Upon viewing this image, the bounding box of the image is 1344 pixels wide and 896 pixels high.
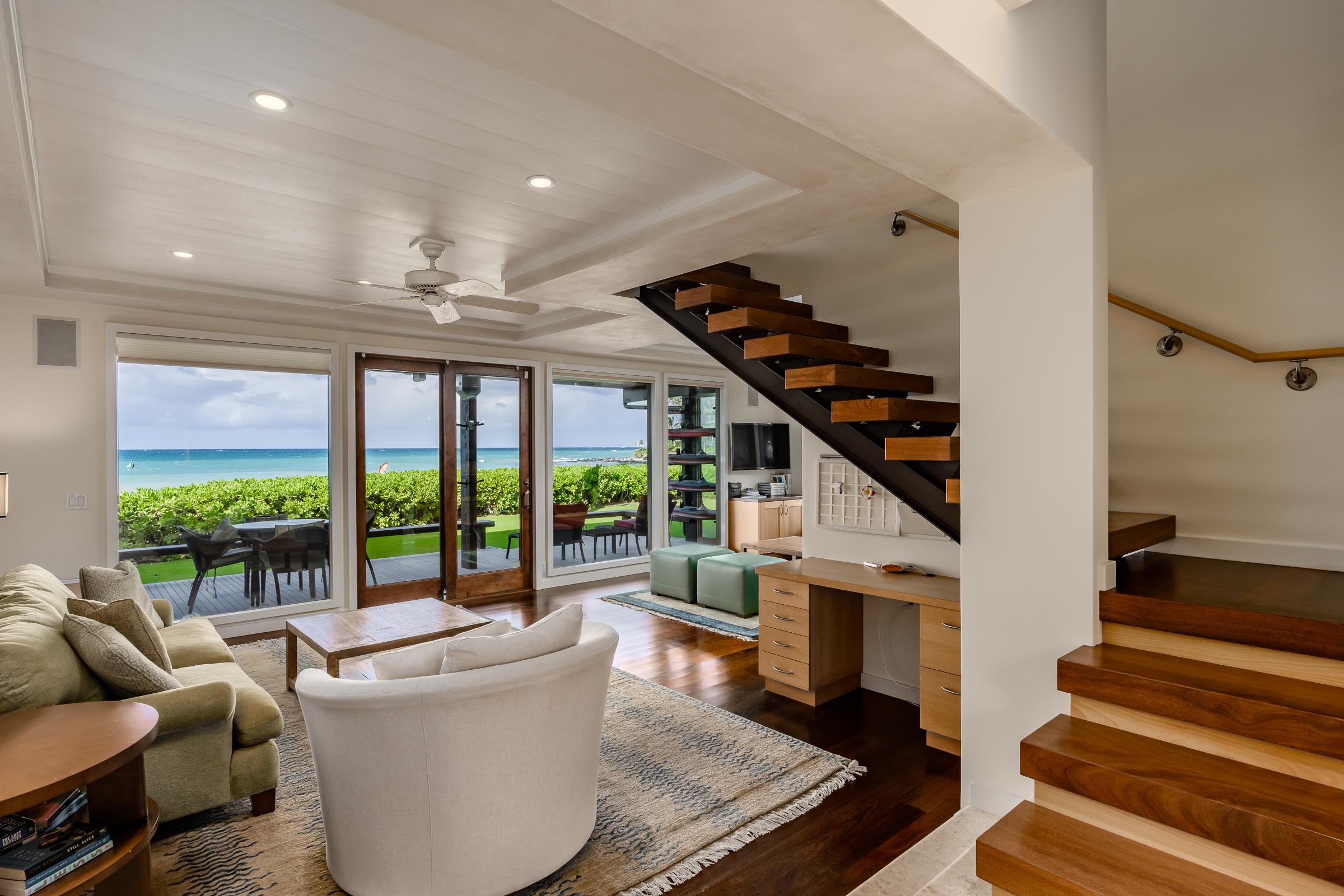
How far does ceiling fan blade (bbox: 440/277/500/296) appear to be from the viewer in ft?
11.8

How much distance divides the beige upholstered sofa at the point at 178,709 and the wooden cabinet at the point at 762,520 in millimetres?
5733

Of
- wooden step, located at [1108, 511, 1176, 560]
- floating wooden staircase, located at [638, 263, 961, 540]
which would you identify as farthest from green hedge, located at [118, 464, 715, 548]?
wooden step, located at [1108, 511, 1176, 560]

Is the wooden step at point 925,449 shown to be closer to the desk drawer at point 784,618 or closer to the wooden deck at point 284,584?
the desk drawer at point 784,618

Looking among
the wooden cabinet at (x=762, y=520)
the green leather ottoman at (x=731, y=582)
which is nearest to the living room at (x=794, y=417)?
the green leather ottoman at (x=731, y=582)

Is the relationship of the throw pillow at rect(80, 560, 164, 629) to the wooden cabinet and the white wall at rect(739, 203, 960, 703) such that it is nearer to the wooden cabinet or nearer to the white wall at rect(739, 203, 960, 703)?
the white wall at rect(739, 203, 960, 703)

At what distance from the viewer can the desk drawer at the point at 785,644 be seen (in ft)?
12.1

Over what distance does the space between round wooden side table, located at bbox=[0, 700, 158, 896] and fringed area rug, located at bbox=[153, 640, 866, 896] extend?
43 centimetres

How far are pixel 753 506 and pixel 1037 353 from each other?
18.6 ft

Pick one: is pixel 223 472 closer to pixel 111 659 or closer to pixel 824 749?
pixel 111 659

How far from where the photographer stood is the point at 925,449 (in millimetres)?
2711

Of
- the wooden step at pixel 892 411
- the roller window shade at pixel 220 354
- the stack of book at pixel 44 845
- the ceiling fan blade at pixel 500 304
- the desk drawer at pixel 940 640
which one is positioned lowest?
the stack of book at pixel 44 845

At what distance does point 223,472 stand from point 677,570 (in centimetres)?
378

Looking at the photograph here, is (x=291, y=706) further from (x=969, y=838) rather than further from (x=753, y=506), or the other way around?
(x=753, y=506)

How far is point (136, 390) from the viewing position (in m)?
4.89
